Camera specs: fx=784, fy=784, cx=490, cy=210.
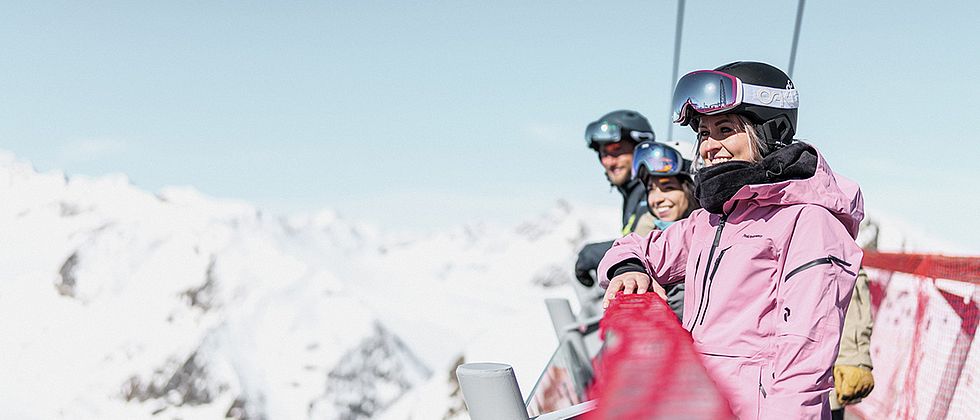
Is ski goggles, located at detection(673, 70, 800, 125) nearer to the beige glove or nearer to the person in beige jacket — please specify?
the person in beige jacket

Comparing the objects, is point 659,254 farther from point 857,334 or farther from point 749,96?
point 857,334

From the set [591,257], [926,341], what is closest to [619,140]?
[591,257]

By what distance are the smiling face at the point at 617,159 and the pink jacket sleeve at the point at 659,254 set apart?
312 cm

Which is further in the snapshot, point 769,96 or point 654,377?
point 769,96

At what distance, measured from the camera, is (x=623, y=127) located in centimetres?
562

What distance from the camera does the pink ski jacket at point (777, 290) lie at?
1.81m

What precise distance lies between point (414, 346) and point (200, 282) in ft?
100.0

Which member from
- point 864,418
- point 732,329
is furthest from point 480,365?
point 864,418

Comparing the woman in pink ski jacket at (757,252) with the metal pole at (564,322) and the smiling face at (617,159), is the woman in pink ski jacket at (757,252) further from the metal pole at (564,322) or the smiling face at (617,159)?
the smiling face at (617,159)

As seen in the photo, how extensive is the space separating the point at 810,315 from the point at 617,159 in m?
3.86

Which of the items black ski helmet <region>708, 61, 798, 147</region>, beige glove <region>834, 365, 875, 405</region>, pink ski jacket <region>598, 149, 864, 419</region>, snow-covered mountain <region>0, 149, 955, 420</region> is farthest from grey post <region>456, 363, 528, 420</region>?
snow-covered mountain <region>0, 149, 955, 420</region>

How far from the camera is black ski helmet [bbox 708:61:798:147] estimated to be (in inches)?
90.5

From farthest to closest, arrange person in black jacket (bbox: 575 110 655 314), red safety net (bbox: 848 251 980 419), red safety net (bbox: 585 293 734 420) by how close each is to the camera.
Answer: person in black jacket (bbox: 575 110 655 314), red safety net (bbox: 848 251 980 419), red safety net (bbox: 585 293 734 420)

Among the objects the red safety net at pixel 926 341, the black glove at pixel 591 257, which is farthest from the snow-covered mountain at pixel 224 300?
the black glove at pixel 591 257
